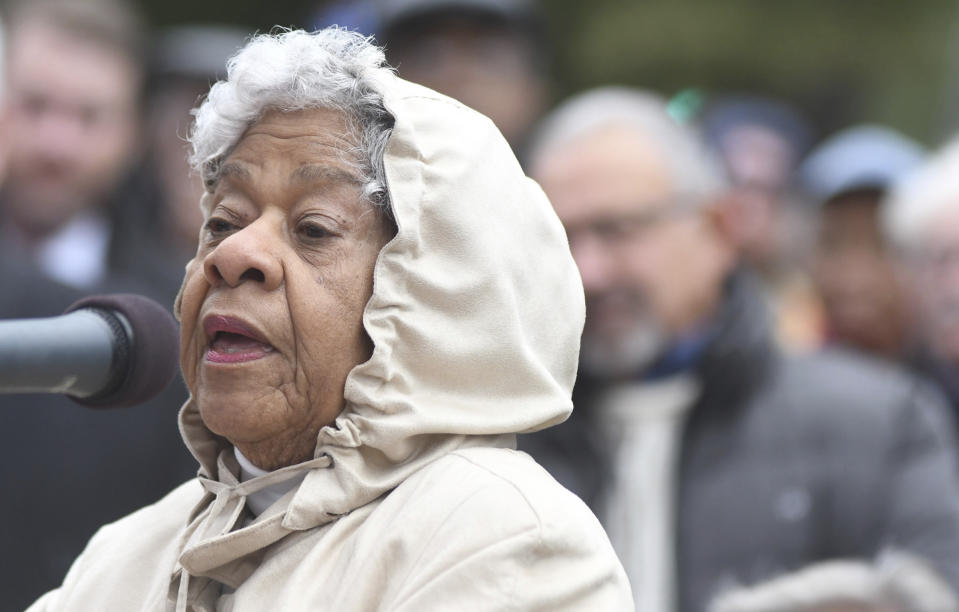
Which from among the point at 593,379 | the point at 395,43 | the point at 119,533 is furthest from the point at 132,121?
the point at 119,533

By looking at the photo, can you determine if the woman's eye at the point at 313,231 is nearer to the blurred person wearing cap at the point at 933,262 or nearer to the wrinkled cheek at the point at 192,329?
the wrinkled cheek at the point at 192,329

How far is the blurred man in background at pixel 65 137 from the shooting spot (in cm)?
619

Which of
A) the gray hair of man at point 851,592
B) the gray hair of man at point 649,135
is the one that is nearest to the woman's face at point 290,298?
the gray hair of man at point 851,592

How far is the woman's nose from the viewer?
110 inches

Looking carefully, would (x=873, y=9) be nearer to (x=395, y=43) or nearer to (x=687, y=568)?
(x=395, y=43)

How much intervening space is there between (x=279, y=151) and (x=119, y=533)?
0.84m

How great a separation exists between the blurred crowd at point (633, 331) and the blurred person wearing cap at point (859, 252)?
0.05 feet

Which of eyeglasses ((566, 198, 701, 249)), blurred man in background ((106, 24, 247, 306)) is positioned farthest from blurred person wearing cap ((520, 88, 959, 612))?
blurred man in background ((106, 24, 247, 306))

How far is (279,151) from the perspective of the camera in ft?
9.53

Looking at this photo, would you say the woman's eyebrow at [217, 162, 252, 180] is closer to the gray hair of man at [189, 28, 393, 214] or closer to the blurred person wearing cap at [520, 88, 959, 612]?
the gray hair of man at [189, 28, 393, 214]

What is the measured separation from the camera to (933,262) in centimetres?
639

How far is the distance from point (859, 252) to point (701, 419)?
8.37 feet

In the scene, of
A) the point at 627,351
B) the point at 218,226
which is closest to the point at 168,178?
the point at 627,351

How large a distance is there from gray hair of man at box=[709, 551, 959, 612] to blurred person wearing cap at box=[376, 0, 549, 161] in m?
2.72
